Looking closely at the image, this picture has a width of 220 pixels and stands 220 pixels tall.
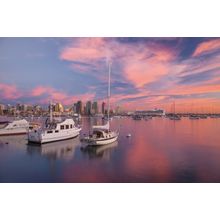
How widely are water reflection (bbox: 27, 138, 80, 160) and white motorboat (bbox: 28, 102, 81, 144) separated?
0.64ft

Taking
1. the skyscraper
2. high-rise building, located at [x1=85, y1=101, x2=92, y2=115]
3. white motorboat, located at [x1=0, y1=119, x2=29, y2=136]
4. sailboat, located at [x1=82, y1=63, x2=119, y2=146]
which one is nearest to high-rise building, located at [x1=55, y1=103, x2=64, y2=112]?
the skyscraper

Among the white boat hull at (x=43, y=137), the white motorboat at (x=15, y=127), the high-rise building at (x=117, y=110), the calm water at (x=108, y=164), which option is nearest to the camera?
the calm water at (x=108, y=164)

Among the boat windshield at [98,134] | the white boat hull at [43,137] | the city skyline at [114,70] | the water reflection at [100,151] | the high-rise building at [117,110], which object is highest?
the city skyline at [114,70]

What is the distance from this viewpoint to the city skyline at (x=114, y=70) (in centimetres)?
465

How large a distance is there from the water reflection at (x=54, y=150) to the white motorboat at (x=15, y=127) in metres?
2.51

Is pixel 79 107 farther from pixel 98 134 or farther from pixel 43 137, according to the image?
pixel 43 137

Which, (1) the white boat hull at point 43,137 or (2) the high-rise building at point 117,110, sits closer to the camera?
(2) the high-rise building at point 117,110

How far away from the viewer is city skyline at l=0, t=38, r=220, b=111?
4.65 meters

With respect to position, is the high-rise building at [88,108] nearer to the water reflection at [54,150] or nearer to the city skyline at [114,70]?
the city skyline at [114,70]

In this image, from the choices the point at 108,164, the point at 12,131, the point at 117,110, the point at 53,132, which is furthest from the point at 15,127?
the point at 108,164

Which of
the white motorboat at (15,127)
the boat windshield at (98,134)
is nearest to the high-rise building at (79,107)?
the boat windshield at (98,134)

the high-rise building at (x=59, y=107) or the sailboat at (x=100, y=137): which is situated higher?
the high-rise building at (x=59, y=107)
